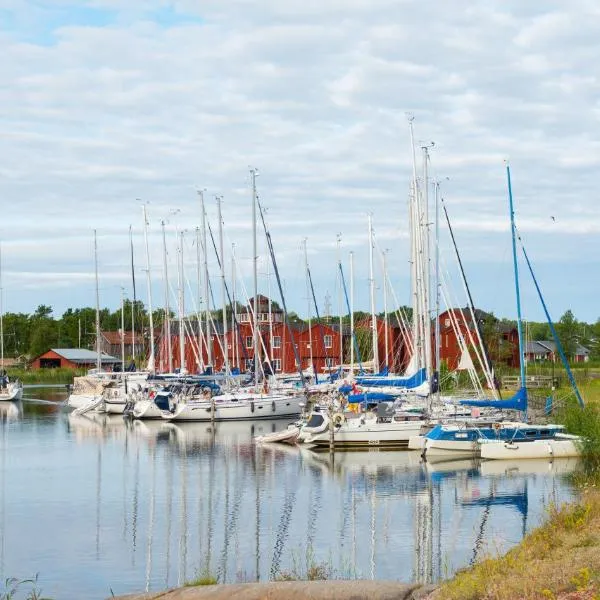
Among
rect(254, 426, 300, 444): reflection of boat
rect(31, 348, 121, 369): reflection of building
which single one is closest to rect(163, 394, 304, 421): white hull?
rect(254, 426, 300, 444): reflection of boat

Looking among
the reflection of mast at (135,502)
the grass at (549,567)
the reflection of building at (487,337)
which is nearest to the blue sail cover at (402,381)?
the reflection of mast at (135,502)

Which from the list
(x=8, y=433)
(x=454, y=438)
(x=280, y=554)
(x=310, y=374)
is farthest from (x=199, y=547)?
(x=310, y=374)

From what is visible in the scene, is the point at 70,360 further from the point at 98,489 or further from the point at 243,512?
the point at 243,512

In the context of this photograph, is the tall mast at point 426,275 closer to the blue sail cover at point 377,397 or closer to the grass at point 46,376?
the blue sail cover at point 377,397

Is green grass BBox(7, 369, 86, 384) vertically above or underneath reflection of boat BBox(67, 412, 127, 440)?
above

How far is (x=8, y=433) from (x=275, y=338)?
61.8 m

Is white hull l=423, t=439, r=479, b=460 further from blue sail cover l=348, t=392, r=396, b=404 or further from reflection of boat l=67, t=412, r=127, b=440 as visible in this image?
reflection of boat l=67, t=412, r=127, b=440

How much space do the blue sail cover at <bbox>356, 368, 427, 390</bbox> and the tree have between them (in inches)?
2555

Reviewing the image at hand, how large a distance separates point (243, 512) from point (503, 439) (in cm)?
1585

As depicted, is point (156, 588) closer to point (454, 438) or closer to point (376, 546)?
point (376, 546)

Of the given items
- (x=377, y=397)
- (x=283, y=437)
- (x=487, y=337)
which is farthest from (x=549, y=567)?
(x=487, y=337)

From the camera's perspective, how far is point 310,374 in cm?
9888

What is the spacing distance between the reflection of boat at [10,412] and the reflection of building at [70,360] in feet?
172

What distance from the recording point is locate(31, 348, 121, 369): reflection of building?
157188 mm
